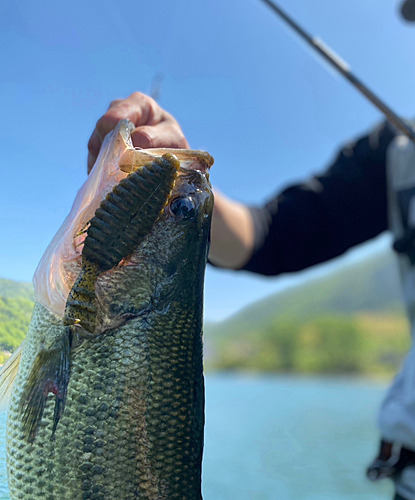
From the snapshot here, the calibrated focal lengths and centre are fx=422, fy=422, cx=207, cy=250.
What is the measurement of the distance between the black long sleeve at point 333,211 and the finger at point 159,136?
1.72 m

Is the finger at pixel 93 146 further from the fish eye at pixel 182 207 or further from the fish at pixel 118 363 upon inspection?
the fish eye at pixel 182 207

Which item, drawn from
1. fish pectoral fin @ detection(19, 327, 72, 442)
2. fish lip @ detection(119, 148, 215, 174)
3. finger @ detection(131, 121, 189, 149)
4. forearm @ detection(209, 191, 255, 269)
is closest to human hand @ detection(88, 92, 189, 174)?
finger @ detection(131, 121, 189, 149)

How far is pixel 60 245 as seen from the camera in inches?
34.6

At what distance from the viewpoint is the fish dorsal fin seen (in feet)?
2.76

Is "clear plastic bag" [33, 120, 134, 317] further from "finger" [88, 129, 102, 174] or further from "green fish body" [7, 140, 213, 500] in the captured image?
"finger" [88, 129, 102, 174]

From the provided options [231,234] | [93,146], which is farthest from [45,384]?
[231,234]

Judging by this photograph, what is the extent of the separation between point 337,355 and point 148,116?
221 ft

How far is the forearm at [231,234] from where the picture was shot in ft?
7.39

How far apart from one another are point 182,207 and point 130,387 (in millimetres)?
397

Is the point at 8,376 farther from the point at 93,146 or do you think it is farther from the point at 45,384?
the point at 93,146

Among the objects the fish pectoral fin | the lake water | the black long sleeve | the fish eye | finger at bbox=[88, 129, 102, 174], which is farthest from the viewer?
the lake water

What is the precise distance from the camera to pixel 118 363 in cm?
85

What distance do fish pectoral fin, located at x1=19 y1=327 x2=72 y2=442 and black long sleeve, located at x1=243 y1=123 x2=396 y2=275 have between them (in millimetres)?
2093

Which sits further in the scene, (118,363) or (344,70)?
(344,70)
